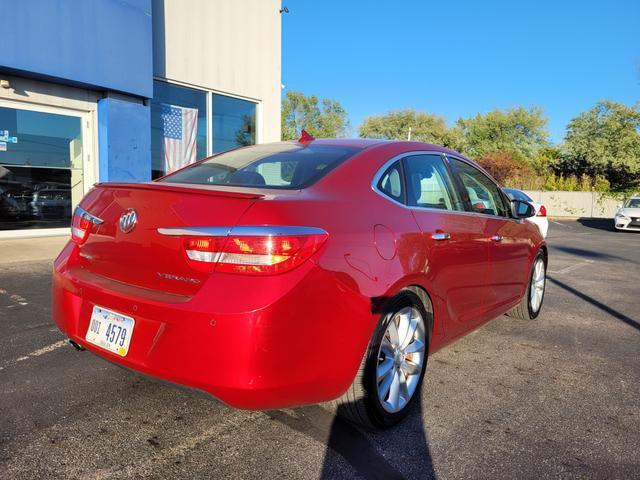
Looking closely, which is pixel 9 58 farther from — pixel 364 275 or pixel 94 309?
pixel 364 275

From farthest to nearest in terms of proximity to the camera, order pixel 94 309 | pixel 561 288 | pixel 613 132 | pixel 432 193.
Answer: pixel 613 132, pixel 561 288, pixel 432 193, pixel 94 309

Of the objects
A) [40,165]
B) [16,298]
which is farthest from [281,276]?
[40,165]

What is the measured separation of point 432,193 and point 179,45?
364 inches

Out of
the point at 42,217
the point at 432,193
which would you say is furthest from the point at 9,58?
the point at 432,193

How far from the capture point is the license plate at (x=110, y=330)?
7.45 ft

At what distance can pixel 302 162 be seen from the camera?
114 inches

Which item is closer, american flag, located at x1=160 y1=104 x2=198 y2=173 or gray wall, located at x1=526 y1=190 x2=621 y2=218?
american flag, located at x1=160 y1=104 x2=198 y2=173

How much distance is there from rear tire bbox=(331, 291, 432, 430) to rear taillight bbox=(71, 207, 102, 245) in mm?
1549

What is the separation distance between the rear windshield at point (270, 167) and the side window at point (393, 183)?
0.79 feet

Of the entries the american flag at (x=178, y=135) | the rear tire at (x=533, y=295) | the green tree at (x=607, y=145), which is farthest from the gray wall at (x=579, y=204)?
the rear tire at (x=533, y=295)

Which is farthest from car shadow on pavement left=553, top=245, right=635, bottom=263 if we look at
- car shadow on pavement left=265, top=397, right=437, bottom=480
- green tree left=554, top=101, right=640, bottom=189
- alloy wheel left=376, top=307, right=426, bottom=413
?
green tree left=554, top=101, right=640, bottom=189

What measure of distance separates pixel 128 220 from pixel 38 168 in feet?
26.3

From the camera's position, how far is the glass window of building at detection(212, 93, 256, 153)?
1201 cm

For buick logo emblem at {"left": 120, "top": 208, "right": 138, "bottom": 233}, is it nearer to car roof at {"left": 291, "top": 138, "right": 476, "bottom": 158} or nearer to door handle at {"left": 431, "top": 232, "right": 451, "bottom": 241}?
car roof at {"left": 291, "top": 138, "right": 476, "bottom": 158}
